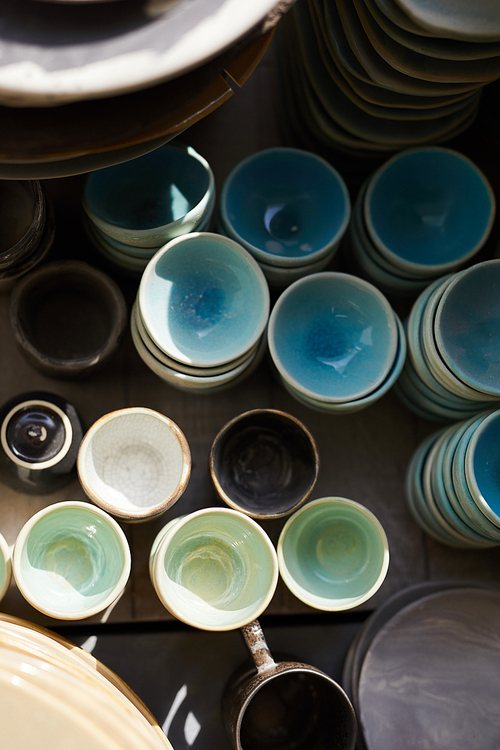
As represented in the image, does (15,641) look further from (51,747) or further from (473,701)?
(473,701)

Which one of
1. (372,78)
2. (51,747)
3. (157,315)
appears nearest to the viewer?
(51,747)

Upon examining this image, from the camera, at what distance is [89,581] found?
112 centimetres

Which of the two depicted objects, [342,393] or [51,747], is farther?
[342,393]

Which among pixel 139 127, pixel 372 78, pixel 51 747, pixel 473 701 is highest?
pixel 372 78

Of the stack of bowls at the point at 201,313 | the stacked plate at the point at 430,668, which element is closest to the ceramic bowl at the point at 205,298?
the stack of bowls at the point at 201,313

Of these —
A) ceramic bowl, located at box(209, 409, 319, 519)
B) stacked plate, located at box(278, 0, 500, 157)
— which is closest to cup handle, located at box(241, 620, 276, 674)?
ceramic bowl, located at box(209, 409, 319, 519)

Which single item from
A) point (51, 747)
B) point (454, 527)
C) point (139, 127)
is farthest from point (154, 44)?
point (454, 527)

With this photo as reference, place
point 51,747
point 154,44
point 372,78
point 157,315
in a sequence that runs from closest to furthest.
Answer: point 154,44, point 51,747, point 372,78, point 157,315

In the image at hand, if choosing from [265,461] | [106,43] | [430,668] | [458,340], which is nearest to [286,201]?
[458,340]

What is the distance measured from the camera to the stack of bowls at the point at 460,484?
110cm

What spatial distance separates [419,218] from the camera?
136 cm

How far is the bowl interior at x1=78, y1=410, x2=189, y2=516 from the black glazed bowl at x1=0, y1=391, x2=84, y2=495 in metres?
0.07

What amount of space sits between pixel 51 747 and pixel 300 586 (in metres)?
0.54

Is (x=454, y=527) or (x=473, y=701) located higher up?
(x=454, y=527)
